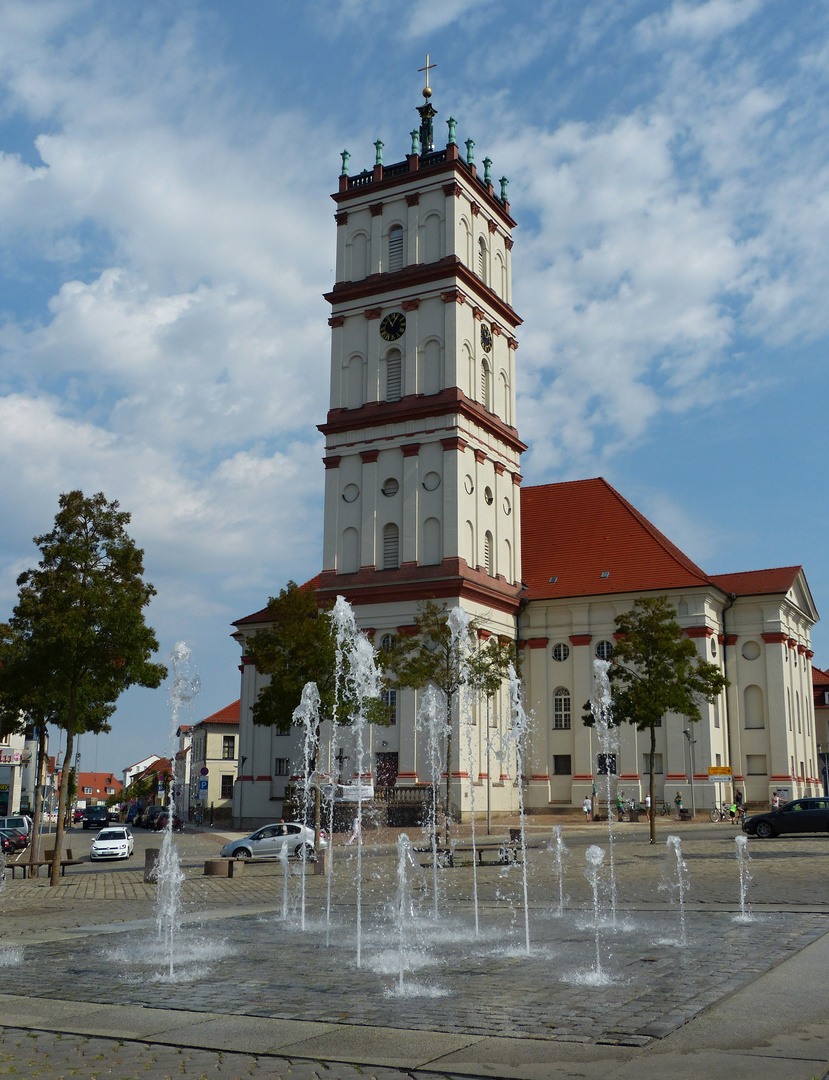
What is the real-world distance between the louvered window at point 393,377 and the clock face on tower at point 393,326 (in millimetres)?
921

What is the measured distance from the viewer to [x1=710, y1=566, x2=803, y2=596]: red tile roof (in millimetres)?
53188

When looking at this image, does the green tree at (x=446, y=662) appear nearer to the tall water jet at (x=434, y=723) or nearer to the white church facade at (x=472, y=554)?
the tall water jet at (x=434, y=723)

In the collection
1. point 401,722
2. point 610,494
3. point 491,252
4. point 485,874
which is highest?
point 491,252

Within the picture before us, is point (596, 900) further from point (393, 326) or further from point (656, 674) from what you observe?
point (393, 326)

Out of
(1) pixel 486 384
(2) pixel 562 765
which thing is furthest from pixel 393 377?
(2) pixel 562 765

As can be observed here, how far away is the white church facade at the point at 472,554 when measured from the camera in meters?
50.8

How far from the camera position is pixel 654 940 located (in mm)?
12227

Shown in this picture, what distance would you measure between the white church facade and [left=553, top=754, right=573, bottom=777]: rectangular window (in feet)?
0.24

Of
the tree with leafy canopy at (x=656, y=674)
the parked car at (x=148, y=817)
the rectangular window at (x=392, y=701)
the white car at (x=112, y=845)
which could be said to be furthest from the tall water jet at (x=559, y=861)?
the parked car at (x=148, y=817)

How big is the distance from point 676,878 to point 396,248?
41.2 meters

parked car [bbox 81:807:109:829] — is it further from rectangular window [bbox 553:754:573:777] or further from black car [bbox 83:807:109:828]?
rectangular window [bbox 553:754:573:777]

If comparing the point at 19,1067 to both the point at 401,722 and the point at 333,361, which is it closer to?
the point at 401,722

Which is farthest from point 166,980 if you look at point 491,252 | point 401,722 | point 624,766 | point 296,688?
point 491,252

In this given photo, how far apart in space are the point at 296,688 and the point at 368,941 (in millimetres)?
20355
